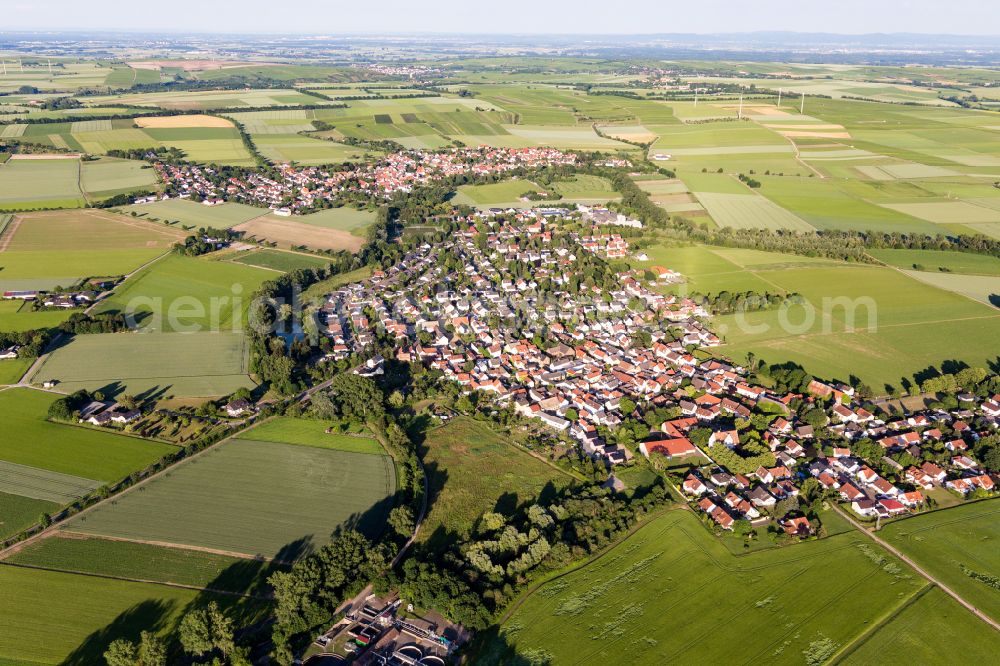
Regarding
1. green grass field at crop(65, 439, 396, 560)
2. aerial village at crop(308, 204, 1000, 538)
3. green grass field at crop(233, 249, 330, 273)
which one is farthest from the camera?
green grass field at crop(233, 249, 330, 273)

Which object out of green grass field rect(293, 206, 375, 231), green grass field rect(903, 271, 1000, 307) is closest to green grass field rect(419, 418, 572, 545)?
green grass field rect(903, 271, 1000, 307)

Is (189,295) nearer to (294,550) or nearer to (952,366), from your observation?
(294,550)

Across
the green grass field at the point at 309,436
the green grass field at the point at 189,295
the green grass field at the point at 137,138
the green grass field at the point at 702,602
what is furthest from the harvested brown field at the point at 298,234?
the green grass field at the point at 702,602

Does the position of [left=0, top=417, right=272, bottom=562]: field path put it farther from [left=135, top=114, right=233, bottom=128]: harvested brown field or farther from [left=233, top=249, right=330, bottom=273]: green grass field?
[left=135, top=114, right=233, bottom=128]: harvested brown field

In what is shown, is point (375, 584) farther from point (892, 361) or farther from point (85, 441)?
point (892, 361)

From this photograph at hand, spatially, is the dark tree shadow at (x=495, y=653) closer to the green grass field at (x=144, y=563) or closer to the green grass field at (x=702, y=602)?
the green grass field at (x=702, y=602)

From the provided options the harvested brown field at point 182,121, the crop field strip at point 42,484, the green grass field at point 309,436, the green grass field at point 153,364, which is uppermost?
the harvested brown field at point 182,121

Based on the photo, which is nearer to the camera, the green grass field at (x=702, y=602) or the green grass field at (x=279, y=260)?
the green grass field at (x=702, y=602)
